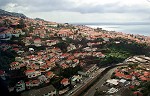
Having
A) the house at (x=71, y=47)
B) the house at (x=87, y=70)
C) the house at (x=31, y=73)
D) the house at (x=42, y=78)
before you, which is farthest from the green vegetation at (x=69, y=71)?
the house at (x=71, y=47)

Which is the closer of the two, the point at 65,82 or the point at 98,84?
the point at 65,82

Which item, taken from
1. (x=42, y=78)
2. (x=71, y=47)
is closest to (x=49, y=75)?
(x=42, y=78)

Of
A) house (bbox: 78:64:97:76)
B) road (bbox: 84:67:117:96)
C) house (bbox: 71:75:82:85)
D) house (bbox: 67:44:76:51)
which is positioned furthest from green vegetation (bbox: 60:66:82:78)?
house (bbox: 67:44:76:51)

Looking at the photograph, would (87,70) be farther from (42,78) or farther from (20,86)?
(20,86)

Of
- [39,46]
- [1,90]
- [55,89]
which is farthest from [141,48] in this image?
[1,90]

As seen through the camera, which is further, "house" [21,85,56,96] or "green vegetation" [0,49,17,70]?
"green vegetation" [0,49,17,70]

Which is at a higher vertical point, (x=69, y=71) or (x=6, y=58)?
(x=6, y=58)

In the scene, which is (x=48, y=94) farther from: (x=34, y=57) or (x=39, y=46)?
(x=39, y=46)

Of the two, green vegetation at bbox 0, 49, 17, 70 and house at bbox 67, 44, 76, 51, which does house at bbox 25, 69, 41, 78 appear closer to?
green vegetation at bbox 0, 49, 17, 70

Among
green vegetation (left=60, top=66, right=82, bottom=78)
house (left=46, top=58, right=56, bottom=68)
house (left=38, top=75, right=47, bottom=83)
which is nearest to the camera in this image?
house (left=38, top=75, right=47, bottom=83)
